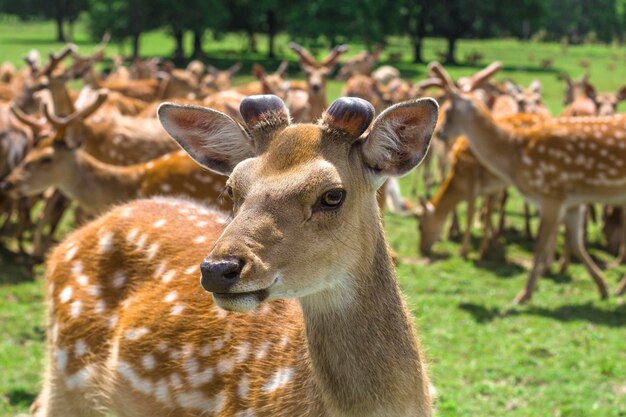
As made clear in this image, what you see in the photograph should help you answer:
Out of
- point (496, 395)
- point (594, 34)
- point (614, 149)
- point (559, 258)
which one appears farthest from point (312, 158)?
point (594, 34)

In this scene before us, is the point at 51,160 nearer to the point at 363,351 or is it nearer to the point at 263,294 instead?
the point at 363,351

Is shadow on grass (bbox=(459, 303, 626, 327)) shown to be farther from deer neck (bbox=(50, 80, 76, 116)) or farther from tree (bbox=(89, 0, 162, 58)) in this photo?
tree (bbox=(89, 0, 162, 58))

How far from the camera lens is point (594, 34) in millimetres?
71125

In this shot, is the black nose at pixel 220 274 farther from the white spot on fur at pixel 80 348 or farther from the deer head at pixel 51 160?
the deer head at pixel 51 160

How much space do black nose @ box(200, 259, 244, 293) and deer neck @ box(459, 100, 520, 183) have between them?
671 cm

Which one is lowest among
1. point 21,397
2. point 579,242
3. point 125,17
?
point 21,397

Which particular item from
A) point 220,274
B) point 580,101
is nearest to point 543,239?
point 580,101

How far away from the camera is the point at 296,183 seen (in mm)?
2863

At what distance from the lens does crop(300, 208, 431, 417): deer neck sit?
9.89 feet

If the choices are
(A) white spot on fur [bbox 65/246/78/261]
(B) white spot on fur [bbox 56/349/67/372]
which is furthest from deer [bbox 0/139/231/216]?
(B) white spot on fur [bbox 56/349/67/372]

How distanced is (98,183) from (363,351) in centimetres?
496

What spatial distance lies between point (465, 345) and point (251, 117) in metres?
4.27

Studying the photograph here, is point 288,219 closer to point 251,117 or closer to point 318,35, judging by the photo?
point 251,117

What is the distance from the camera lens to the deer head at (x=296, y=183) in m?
2.68
